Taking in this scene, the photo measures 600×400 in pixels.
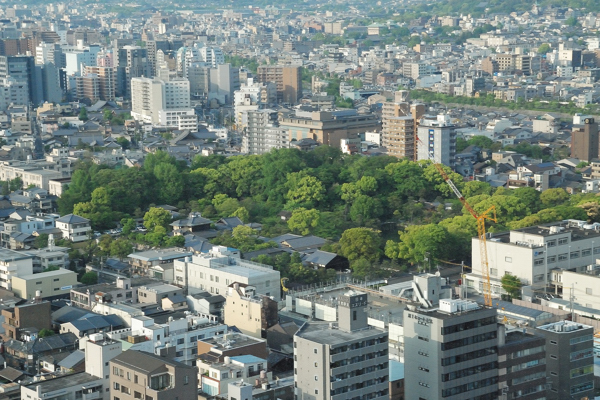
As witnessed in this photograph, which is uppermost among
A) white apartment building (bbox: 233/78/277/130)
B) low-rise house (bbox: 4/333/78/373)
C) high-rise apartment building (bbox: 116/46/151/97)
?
high-rise apartment building (bbox: 116/46/151/97)

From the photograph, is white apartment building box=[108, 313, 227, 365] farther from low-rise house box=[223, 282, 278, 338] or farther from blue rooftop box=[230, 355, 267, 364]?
blue rooftop box=[230, 355, 267, 364]

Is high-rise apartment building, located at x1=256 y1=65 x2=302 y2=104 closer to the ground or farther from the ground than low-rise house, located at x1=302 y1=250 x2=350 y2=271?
farther from the ground

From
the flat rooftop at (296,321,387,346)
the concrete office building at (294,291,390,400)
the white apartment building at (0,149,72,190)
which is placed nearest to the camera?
the concrete office building at (294,291,390,400)

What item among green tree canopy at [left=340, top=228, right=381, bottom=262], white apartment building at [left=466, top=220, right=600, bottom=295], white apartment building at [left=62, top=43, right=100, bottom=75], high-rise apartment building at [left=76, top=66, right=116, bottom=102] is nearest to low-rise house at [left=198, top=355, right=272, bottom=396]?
white apartment building at [left=466, top=220, right=600, bottom=295]

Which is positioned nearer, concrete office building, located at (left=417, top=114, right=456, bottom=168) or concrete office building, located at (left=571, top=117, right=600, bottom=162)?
concrete office building, located at (left=417, top=114, right=456, bottom=168)

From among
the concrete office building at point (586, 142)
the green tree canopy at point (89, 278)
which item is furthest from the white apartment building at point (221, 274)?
the concrete office building at point (586, 142)

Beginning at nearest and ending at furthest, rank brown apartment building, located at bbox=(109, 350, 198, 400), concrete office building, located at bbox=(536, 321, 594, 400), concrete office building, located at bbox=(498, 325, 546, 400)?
brown apartment building, located at bbox=(109, 350, 198, 400) < concrete office building, located at bbox=(498, 325, 546, 400) < concrete office building, located at bbox=(536, 321, 594, 400)

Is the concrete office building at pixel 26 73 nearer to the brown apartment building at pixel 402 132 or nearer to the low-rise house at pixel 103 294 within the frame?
the brown apartment building at pixel 402 132
